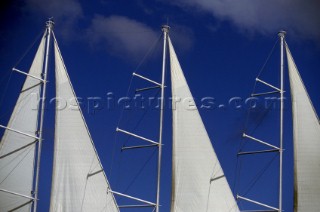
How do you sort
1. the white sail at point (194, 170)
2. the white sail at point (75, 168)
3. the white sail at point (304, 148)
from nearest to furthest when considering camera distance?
the white sail at point (304, 148)
the white sail at point (194, 170)
the white sail at point (75, 168)

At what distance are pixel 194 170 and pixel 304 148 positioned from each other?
4.16 meters

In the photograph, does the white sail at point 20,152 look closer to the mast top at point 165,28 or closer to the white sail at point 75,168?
the white sail at point 75,168

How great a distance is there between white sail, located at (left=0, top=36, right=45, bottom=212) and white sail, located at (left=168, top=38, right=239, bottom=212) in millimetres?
5451

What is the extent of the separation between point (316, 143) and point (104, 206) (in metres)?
8.23

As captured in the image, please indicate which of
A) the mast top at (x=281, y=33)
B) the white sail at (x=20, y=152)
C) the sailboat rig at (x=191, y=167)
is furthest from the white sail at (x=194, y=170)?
the white sail at (x=20, y=152)

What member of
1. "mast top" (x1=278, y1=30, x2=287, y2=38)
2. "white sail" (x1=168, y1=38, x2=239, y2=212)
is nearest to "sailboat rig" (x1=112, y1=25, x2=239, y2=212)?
"white sail" (x1=168, y1=38, x2=239, y2=212)

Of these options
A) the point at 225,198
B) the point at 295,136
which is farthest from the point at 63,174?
the point at 295,136

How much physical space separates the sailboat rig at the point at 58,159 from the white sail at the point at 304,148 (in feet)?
22.8

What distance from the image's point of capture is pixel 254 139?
95.0 ft

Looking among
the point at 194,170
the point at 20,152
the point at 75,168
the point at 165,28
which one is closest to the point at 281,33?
the point at 165,28

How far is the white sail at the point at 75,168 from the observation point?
1136 inches

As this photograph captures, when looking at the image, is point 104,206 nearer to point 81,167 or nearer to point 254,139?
point 81,167

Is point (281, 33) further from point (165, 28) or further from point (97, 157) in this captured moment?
point (97, 157)

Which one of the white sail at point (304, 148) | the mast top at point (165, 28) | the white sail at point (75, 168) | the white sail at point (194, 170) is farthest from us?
the mast top at point (165, 28)
